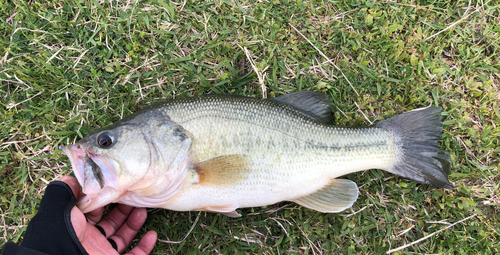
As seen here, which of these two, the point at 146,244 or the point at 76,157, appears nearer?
the point at 76,157

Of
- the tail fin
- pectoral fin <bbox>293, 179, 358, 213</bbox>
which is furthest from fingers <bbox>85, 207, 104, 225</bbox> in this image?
the tail fin

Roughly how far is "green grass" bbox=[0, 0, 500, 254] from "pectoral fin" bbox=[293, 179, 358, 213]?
0.28 meters

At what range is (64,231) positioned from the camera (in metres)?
2.18

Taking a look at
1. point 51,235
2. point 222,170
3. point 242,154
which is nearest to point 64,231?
point 51,235

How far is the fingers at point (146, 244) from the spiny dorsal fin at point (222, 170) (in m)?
0.89

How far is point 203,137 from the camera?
2.33 metres

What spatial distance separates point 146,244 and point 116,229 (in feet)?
1.23

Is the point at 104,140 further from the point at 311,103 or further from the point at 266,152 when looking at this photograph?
the point at 311,103

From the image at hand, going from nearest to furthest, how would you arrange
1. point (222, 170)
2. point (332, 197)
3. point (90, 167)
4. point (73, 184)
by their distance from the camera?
point (90, 167) < point (222, 170) < point (73, 184) < point (332, 197)

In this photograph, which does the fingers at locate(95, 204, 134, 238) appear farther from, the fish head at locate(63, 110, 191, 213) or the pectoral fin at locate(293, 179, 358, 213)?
the pectoral fin at locate(293, 179, 358, 213)

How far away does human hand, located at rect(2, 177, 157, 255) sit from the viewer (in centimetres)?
217

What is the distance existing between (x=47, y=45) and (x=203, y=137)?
7.11 feet

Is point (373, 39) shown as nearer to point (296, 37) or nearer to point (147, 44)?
point (296, 37)

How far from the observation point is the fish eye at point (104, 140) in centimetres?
216
